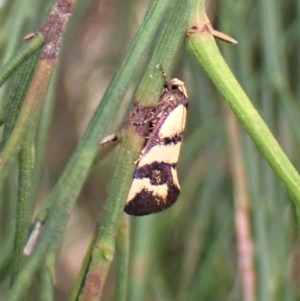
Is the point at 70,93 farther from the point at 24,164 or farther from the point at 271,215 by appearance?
the point at 24,164

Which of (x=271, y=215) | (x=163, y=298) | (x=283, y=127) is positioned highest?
(x=283, y=127)

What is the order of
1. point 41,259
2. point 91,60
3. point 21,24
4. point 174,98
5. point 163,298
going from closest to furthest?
1. point 41,259
2. point 174,98
3. point 21,24
4. point 163,298
5. point 91,60

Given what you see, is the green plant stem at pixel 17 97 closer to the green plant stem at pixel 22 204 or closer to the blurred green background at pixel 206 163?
the green plant stem at pixel 22 204

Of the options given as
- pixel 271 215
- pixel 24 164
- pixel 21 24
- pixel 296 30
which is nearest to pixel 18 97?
pixel 24 164

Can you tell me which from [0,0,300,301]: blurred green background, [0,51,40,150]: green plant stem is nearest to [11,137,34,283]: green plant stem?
[0,51,40,150]: green plant stem

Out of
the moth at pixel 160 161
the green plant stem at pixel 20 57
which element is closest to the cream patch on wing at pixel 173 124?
the moth at pixel 160 161

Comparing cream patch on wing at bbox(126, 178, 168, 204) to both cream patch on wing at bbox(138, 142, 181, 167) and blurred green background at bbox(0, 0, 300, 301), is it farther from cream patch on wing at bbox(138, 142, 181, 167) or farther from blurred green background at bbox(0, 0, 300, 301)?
blurred green background at bbox(0, 0, 300, 301)

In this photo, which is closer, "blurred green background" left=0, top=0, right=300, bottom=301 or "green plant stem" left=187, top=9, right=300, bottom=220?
"green plant stem" left=187, top=9, right=300, bottom=220
